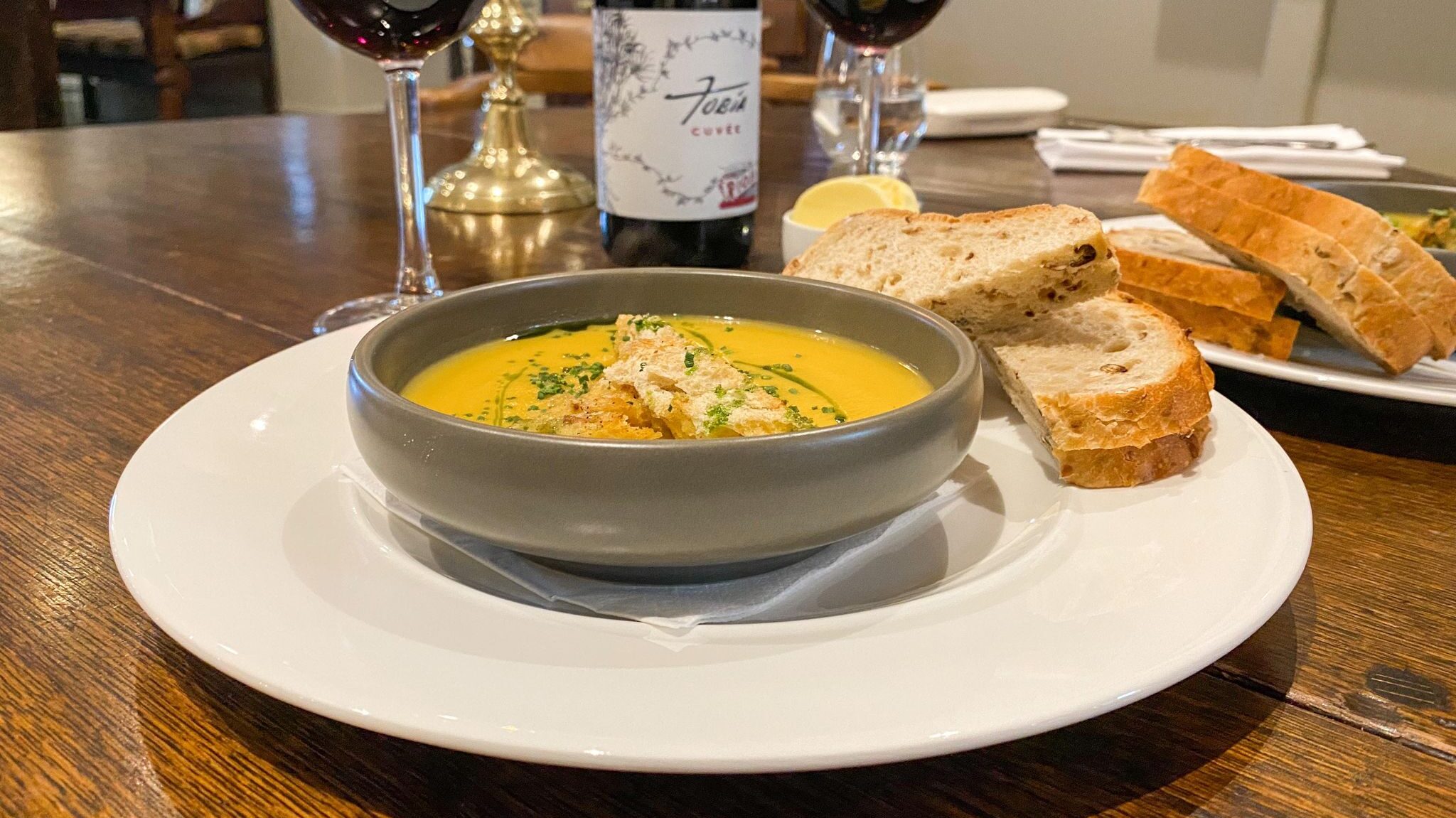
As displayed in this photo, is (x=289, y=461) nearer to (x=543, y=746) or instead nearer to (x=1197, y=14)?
(x=543, y=746)

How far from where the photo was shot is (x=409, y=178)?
5.21 feet

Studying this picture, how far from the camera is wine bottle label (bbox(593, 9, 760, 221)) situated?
5.19 ft

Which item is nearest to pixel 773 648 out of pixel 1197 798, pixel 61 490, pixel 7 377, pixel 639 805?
pixel 639 805

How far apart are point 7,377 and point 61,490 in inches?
15.7

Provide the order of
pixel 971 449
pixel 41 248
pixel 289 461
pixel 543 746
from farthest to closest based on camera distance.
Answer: pixel 41 248, pixel 971 449, pixel 289 461, pixel 543 746

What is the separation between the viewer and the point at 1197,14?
577 cm

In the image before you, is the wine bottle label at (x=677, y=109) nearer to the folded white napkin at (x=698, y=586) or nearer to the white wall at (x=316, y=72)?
the folded white napkin at (x=698, y=586)

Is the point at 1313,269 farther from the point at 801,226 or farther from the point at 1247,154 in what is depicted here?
the point at 1247,154

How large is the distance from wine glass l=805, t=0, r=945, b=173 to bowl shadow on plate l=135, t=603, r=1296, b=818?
172 cm

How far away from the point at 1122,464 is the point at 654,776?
0.53 metres

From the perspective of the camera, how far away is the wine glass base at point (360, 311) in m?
1.51

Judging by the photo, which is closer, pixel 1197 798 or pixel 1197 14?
pixel 1197 798

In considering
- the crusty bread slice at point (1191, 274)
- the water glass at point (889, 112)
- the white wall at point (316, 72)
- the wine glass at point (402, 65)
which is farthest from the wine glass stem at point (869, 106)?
the white wall at point (316, 72)

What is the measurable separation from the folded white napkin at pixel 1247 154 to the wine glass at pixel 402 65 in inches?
71.4
